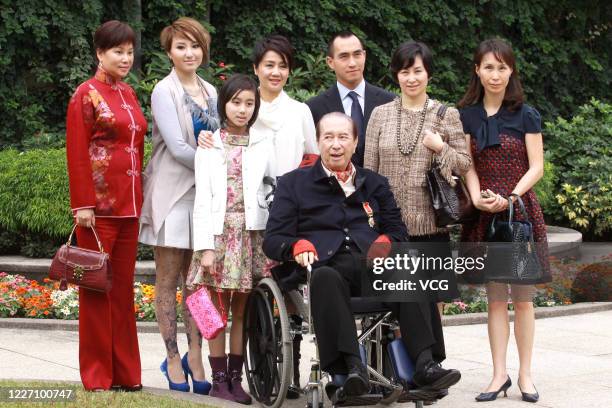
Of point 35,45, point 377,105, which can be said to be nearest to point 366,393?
point 377,105

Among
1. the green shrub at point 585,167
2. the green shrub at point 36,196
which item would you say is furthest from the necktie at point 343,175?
the green shrub at point 585,167

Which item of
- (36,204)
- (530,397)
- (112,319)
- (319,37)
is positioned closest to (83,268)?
(112,319)

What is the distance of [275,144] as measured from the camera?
5.64 m

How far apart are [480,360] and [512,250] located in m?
1.39

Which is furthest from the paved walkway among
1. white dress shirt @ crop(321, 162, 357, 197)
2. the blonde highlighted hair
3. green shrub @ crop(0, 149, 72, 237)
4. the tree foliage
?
the tree foliage

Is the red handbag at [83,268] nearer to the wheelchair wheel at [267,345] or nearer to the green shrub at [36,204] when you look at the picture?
the wheelchair wheel at [267,345]

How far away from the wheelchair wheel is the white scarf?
875mm

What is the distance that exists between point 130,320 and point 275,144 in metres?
1.17

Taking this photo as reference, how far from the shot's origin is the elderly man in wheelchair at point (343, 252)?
4820mm

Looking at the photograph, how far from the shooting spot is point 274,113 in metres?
5.70

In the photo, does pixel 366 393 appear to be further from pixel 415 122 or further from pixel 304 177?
pixel 415 122

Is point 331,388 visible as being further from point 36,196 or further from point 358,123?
point 36,196

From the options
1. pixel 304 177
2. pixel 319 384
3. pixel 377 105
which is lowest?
pixel 319 384

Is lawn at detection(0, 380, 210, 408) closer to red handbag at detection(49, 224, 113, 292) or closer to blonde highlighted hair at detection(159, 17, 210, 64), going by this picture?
red handbag at detection(49, 224, 113, 292)
